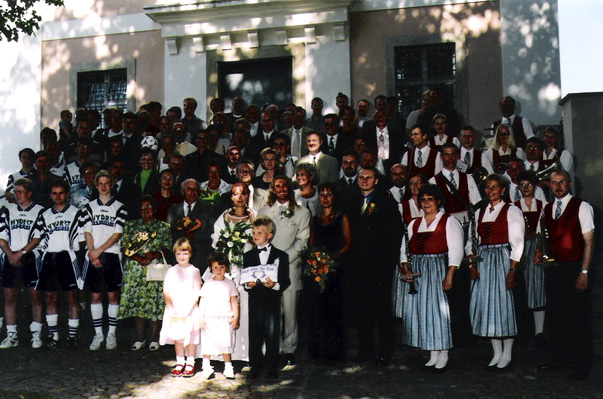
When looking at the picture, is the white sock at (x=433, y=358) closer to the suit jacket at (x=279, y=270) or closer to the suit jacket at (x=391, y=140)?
the suit jacket at (x=279, y=270)

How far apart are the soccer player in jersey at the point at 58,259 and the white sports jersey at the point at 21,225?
278 mm

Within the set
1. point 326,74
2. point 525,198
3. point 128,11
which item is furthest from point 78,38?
point 525,198

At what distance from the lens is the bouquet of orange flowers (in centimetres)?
727

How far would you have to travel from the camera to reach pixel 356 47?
14.4 metres

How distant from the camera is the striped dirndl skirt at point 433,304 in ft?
22.9

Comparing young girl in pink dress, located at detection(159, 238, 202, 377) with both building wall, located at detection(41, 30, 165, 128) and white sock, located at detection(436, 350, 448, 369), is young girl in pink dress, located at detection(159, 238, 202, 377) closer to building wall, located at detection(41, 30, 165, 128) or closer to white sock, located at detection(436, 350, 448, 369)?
white sock, located at detection(436, 350, 448, 369)

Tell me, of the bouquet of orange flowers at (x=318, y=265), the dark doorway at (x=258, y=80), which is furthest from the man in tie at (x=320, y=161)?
the dark doorway at (x=258, y=80)

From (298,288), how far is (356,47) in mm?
7961

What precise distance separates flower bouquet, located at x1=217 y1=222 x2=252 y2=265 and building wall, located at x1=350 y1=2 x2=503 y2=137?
7430 mm

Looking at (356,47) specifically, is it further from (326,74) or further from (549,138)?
(549,138)

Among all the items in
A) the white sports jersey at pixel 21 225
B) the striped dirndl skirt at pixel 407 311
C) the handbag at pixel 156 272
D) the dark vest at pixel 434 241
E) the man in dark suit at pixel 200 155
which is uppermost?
the man in dark suit at pixel 200 155

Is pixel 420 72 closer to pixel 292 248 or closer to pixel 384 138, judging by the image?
pixel 384 138

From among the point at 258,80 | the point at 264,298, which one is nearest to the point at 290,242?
the point at 264,298

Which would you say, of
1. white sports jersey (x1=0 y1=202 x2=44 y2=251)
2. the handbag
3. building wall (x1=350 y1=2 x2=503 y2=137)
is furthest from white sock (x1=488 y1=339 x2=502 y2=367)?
building wall (x1=350 y1=2 x2=503 y2=137)
